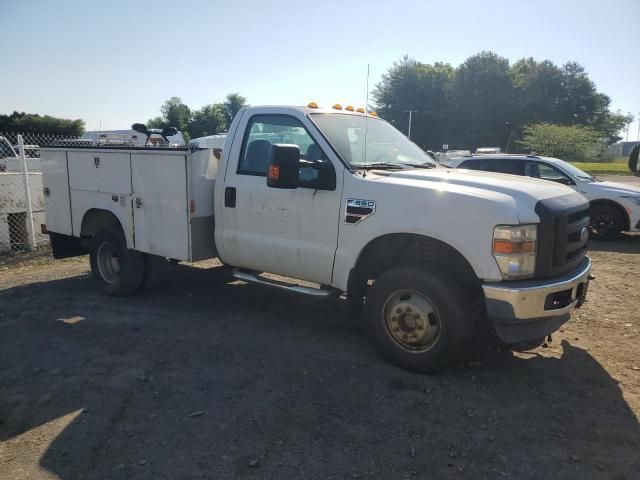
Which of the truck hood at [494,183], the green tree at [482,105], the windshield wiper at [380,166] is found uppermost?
the green tree at [482,105]

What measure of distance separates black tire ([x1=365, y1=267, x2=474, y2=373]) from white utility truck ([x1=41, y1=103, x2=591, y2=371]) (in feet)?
0.04

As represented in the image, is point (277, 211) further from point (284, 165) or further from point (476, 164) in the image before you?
point (476, 164)

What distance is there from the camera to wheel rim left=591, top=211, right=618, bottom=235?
9.98 m

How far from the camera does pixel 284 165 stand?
4.20 metres

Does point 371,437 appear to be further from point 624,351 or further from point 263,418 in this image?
point 624,351

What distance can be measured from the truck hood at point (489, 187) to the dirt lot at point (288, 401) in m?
1.42

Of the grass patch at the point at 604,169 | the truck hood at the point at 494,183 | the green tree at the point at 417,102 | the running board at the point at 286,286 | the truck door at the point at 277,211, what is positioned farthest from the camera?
the green tree at the point at 417,102

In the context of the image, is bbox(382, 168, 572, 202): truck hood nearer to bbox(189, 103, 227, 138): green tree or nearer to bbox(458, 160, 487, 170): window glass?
bbox(458, 160, 487, 170): window glass

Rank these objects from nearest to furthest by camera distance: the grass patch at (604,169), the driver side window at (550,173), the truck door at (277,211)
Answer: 1. the truck door at (277,211)
2. the driver side window at (550,173)
3. the grass patch at (604,169)

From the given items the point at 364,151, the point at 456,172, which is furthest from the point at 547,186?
the point at 364,151

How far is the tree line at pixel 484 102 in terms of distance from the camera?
63.3 metres

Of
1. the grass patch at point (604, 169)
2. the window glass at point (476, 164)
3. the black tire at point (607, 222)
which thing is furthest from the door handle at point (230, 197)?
the grass patch at point (604, 169)

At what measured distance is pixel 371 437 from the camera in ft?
10.5

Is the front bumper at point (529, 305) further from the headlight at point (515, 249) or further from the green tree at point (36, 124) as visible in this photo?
the green tree at point (36, 124)
